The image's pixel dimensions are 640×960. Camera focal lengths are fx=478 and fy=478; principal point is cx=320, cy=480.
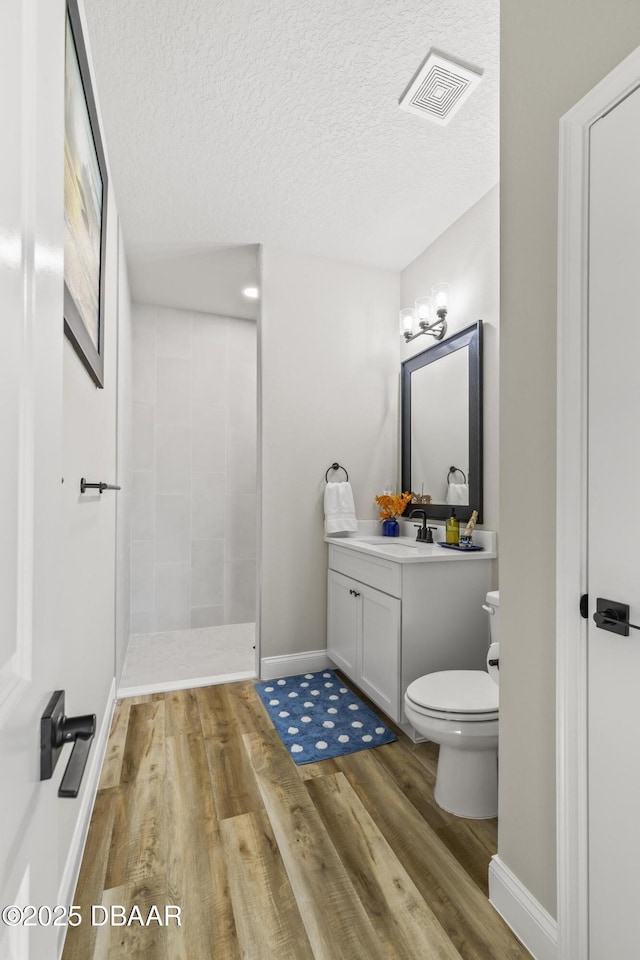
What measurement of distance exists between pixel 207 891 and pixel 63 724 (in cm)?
118

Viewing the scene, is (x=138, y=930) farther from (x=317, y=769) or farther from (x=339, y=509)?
(x=339, y=509)

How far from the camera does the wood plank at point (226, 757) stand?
66.6 inches

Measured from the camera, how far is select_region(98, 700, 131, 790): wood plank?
1.83 meters

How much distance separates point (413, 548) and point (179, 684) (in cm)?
154

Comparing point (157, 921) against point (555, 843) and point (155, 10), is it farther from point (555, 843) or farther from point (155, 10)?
point (155, 10)

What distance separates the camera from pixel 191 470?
155 inches

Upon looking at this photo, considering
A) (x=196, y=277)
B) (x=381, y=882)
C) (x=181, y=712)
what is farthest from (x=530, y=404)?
(x=196, y=277)

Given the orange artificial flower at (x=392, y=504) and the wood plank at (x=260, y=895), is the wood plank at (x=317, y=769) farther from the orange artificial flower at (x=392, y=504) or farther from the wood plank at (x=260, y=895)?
the orange artificial flower at (x=392, y=504)

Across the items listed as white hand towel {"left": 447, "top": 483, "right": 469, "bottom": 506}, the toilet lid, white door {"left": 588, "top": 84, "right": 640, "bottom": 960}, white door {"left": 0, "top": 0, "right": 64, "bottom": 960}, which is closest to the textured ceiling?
white door {"left": 588, "top": 84, "right": 640, "bottom": 960}

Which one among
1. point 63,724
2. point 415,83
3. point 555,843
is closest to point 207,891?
point 555,843

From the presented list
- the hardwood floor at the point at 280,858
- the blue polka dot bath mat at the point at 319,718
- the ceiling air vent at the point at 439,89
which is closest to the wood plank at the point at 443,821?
the hardwood floor at the point at 280,858

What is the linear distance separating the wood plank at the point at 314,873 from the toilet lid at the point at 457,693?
53 cm

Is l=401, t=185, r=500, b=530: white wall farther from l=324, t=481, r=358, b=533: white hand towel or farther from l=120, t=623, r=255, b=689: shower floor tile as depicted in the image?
l=120, t=623, r=255, b=689: shower floor tile

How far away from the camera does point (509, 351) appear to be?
4.13 ft
